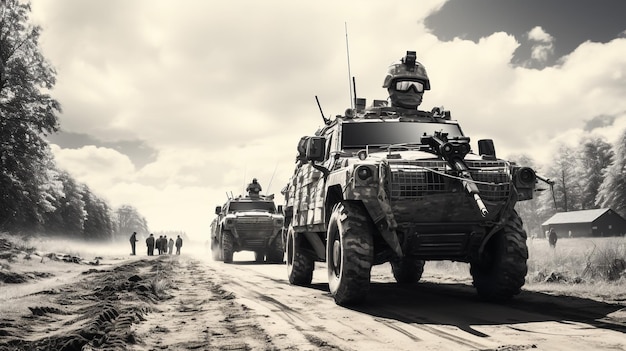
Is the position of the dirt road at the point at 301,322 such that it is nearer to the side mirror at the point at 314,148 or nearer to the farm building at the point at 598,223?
the side mirror at the point at 314,148

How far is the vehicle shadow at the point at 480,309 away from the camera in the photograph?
516cm

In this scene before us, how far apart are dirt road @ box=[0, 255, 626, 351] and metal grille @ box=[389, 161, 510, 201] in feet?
4.40

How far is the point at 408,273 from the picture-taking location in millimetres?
9812

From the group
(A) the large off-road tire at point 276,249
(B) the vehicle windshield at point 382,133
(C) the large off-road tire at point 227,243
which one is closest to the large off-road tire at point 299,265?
(B) the vehicle windshield at point 382,133

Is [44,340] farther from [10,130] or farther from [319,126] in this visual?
[10,130]

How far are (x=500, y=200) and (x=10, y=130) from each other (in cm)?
2518

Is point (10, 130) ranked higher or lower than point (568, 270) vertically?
higher

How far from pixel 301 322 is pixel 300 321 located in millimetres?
60

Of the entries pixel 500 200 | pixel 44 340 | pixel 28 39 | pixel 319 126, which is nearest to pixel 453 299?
pixel 500 200

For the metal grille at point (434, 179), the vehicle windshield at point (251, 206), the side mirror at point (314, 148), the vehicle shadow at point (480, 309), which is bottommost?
the vehicle shadow at point (480, 309)

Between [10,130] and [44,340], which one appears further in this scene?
[10,130]

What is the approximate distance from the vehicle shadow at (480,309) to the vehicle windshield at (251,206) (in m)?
12.7

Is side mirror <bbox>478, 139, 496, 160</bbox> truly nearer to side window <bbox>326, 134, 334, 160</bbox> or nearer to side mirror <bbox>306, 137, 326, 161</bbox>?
side window <bbox>326, 134, 334, 160</bbox>

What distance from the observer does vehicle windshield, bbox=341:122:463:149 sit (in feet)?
25.0
